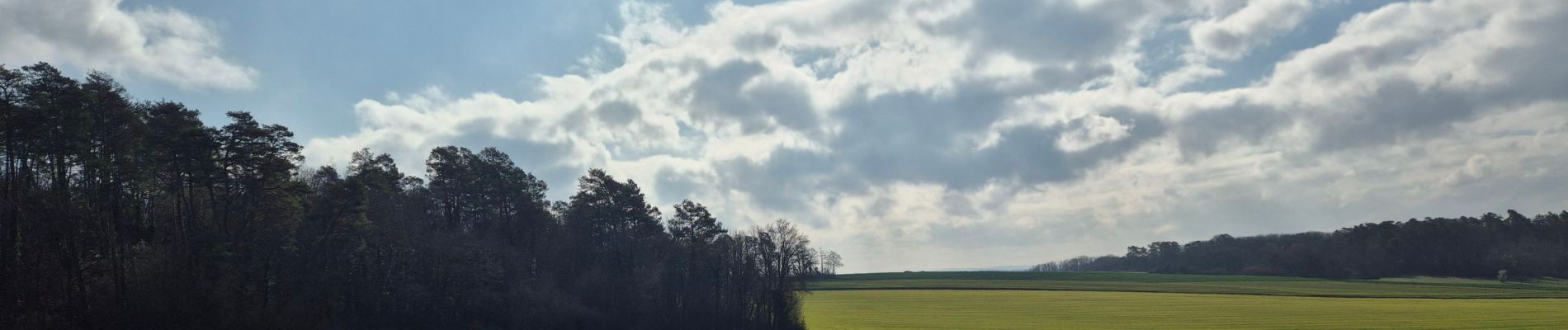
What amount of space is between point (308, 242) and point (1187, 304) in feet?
256

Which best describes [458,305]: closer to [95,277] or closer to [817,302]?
[95,277]

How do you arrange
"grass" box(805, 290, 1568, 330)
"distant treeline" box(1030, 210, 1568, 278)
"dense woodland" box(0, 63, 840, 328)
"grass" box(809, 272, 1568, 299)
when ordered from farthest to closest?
"distant treeline" box(1030, 210, 1568, 278)
"grass" box(809, 272, 1568, 299)
"grass" box(805, 290, 1568, 330)
"dense woodland" box(0, 63, 840, 328)

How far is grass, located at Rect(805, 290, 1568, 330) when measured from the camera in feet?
204

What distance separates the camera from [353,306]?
5284 cm

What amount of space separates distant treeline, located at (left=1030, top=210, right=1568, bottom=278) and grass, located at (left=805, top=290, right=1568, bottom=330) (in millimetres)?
63378

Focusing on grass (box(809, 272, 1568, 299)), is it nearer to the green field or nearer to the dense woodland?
the green field

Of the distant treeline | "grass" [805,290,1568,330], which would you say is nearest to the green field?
"grass" [805,290,1568,330]

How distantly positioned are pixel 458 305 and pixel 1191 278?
405 feet

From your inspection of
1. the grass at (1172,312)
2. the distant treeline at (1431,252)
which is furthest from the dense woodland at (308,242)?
the distant treeline at (1431,252)

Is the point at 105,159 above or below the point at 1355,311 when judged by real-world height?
above

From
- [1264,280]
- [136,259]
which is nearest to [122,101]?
[136,259]

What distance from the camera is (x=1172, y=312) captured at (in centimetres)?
7612

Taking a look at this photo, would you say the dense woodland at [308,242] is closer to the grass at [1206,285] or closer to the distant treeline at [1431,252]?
the grass at [1206,285]

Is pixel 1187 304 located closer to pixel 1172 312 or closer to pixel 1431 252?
pixel 1172 312
